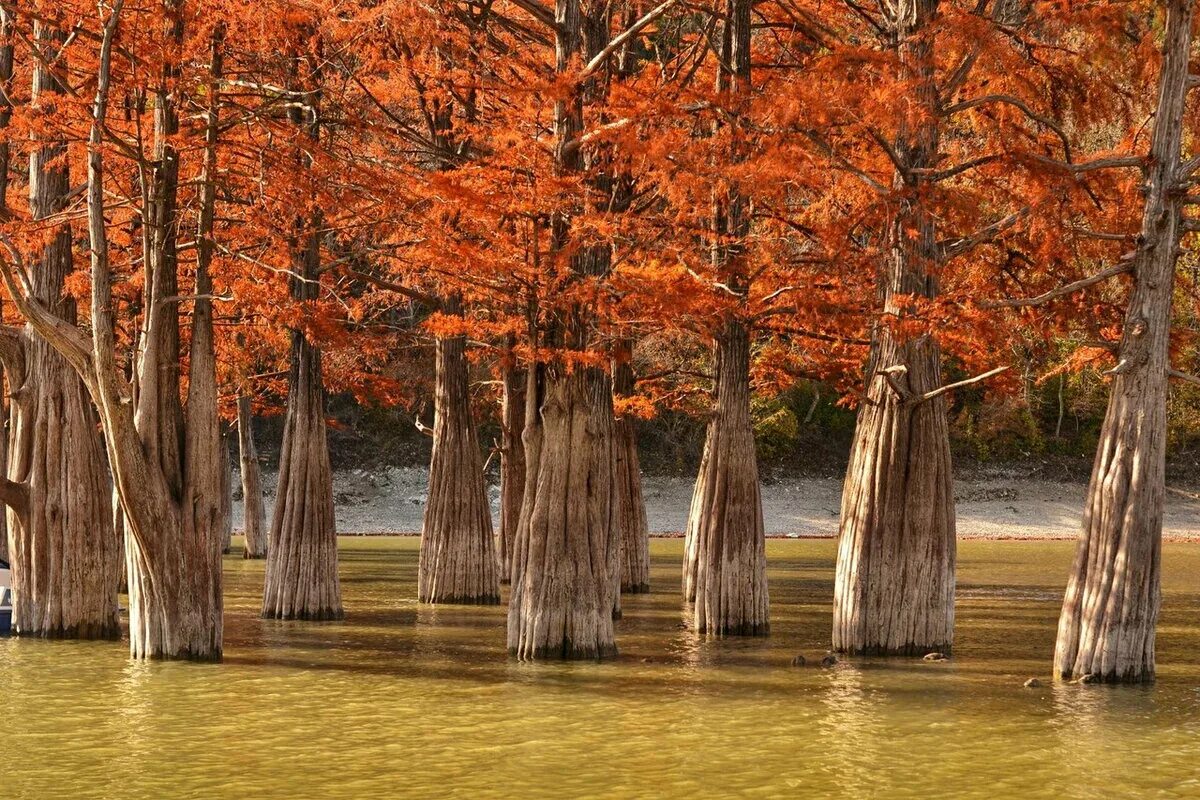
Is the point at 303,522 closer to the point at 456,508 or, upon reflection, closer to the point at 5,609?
the point at 456,508

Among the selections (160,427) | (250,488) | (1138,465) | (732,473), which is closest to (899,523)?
(1138,465)

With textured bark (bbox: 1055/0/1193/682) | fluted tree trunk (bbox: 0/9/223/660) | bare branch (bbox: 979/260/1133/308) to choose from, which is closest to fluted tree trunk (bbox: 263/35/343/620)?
fluted tree trunk (bbox: 0/9/223/660)

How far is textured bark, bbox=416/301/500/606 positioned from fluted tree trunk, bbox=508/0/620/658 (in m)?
6.84

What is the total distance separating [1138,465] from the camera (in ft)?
49.8

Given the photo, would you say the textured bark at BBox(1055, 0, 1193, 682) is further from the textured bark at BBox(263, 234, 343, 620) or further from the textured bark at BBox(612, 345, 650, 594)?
the textured bark at BBox(612, 345, 650, 594)

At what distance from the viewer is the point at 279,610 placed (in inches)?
873

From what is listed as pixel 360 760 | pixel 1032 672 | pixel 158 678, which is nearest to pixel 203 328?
pixel 158 678

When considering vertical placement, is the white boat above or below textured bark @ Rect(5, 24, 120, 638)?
below

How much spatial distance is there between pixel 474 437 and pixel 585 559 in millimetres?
8092

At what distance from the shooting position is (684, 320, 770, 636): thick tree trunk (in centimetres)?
2053

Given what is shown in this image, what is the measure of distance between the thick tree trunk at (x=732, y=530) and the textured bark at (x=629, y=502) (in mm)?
4726

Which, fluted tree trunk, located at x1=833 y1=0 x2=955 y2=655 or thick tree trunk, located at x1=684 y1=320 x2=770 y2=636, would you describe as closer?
fluted tree trunk, located at x1=833 y1=0 x2=955 y2=655

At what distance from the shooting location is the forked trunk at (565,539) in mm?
16969

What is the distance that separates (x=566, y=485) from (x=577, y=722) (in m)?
3.80
